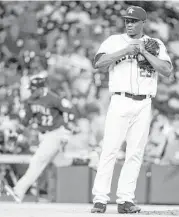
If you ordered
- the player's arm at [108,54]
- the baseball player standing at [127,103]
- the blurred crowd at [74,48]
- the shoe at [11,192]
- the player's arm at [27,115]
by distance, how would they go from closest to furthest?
the player's arm at [108,54], the baseball player standing at [127,103], the shoe at [11,192], the player's arm at [27,115], the blurred crowd at [74,48]

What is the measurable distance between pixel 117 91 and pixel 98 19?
5549mm

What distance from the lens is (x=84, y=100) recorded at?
41.9ft

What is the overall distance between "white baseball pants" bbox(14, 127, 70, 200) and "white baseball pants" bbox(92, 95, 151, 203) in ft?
10.6

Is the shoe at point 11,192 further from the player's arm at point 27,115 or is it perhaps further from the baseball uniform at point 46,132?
the player's arm at point 27,115

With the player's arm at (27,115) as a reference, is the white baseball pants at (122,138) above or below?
above

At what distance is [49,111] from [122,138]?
3318mm

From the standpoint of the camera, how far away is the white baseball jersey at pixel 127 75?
7.35m

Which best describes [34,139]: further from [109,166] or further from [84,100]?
[109,166]

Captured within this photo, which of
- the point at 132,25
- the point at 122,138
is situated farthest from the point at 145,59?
the point at 122,138

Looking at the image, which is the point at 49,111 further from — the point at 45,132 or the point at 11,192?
the point at 11,192

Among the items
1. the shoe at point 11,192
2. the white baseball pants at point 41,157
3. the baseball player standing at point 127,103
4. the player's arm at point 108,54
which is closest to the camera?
the player's arm at point 108,54

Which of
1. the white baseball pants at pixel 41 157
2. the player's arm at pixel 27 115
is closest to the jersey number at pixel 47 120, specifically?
the white baseball pants at pixel 41 157

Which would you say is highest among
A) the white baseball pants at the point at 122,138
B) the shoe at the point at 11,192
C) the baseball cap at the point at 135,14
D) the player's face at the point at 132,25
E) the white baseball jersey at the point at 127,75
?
the baseball cap at the point at 135,14

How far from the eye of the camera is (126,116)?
24.3 feet
